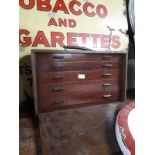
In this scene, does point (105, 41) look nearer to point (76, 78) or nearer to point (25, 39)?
point (76, 78)

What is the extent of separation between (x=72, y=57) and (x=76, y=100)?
493mm

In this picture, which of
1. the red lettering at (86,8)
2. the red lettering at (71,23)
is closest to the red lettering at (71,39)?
the red lettering at (71,23)

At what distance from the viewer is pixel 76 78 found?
179 cm

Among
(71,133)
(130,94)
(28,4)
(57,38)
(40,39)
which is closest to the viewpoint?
(71,133)

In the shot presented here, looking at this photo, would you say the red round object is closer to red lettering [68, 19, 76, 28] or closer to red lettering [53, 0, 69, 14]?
red lettering [68, 19, 76, 28]

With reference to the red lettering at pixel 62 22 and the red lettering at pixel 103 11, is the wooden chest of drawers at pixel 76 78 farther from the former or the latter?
the red lettering at pixel 103 11

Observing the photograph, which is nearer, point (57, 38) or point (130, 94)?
point (57, 38)

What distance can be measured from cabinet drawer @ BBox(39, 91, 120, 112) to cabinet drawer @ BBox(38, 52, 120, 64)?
403mm

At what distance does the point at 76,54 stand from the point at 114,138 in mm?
947

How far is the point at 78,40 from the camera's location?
2.37 metres

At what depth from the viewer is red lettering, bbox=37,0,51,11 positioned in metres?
2.08

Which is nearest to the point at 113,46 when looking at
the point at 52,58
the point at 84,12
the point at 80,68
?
the point at 84,12

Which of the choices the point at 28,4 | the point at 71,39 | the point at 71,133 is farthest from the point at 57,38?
the point at 71,133

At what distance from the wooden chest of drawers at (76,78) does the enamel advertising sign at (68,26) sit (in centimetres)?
53
